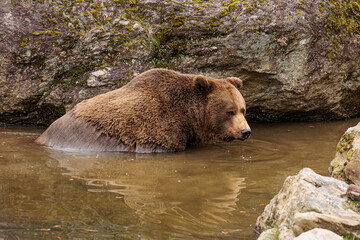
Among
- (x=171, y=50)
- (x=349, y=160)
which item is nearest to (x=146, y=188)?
(x=349, y=160)

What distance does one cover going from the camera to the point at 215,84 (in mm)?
8461

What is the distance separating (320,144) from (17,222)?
20.8ft

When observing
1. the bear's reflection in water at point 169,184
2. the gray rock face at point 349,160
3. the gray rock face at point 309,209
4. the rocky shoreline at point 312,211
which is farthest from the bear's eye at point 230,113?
the gray rock face at point 309,209

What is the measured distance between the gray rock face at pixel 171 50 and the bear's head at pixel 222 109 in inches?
60.9

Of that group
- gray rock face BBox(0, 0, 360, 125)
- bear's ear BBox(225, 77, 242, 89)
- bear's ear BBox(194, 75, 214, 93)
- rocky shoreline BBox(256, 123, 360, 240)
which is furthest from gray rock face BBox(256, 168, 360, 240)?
gray rock face BBox(0, 0, 360, 125)

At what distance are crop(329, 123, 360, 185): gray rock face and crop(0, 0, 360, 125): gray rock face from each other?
495cm

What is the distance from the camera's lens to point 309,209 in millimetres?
3350

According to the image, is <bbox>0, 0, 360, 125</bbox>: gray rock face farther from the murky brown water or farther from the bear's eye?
the bear's eye

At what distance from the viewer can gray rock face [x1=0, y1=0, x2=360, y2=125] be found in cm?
977

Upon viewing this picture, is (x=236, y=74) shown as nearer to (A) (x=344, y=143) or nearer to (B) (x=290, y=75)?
(B) (x=290, y=75)

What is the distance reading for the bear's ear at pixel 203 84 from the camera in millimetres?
8281

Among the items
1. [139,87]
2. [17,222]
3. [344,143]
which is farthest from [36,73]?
[344,143]

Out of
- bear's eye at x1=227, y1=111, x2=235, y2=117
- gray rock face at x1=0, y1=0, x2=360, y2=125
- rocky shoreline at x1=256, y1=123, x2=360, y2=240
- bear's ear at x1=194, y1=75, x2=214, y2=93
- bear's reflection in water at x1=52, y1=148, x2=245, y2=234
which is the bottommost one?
bear's reflection in water at x1=52, y1=148, x2=245, y2=234

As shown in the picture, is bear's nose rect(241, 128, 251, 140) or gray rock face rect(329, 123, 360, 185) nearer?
gray rock face rect(329, 123, 360, 185)
